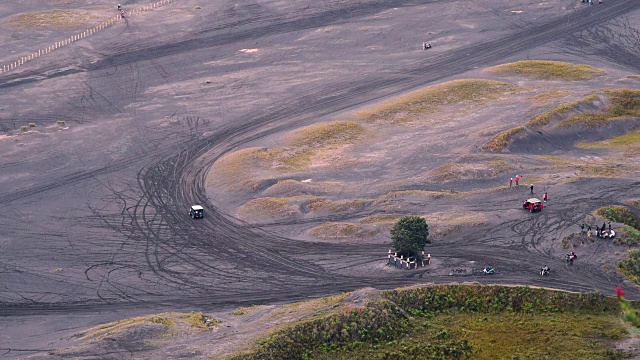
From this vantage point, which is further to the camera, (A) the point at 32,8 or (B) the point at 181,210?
(A) the point at 32,8

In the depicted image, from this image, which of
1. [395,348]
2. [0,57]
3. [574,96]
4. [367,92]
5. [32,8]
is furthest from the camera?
[32,8]

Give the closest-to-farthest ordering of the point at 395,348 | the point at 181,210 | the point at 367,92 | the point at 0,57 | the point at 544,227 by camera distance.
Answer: the point at 395,348 → the point at 544,227 → the point at 181,210 → the point at 367,92 → the point at 0,57

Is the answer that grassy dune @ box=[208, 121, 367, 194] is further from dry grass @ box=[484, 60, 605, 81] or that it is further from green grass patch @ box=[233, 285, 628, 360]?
green grass patch @ box=[233, 285, 628, 360]

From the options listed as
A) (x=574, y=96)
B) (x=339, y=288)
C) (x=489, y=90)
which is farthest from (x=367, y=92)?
(x=339, y=288)

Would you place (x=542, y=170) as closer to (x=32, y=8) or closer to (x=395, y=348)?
(x=395, y=348)

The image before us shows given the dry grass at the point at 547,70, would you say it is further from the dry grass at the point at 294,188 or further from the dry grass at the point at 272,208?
the dry grass at the point at 272,208

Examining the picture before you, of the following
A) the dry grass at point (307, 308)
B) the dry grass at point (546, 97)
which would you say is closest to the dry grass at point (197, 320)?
the dry grass at point (307, 308)

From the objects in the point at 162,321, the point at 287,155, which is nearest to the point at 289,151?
the point at 287,155
